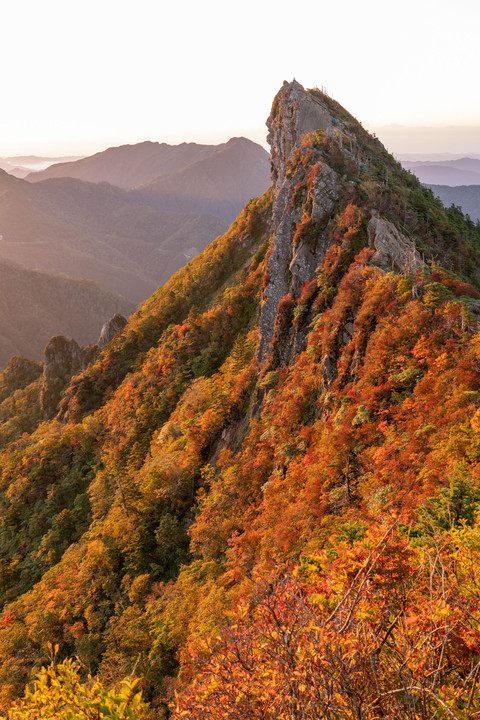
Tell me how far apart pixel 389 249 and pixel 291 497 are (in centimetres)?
1799

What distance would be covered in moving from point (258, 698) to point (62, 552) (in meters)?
50.4

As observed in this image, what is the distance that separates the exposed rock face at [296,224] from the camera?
33688mm

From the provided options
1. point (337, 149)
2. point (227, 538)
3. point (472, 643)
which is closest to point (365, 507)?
point (472, 643)

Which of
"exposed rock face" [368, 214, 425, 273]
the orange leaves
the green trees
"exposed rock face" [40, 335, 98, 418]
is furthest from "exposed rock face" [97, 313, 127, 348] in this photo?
the orange leaves

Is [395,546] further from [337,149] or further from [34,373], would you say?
[34,373]

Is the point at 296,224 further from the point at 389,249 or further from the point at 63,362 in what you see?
the point at 63,362

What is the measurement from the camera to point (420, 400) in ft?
55.2

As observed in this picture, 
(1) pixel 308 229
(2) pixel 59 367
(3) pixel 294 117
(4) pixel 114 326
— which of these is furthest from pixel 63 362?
(1) pixel 308 229

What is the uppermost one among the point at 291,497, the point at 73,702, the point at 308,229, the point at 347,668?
the point at 308,229

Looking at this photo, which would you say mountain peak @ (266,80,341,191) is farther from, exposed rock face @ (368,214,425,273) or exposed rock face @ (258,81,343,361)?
exposed rock face @ (368,214,425,273)

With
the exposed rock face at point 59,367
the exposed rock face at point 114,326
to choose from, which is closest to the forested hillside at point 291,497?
the exposed rock face at point 59,367

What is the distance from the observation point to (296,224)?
1449 inches

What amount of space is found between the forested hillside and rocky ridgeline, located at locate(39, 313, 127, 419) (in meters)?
29.1

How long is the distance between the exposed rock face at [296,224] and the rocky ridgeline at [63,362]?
58.6 meters
